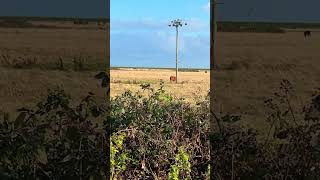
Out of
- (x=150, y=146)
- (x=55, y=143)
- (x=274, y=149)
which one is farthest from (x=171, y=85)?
(x=55, y=143)

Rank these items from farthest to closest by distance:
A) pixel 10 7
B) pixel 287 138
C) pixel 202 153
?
pixel 202 153 → pixel 287 138 → pixel 10 7

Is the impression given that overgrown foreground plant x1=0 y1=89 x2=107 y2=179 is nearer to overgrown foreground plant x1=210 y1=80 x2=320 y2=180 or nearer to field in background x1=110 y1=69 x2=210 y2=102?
overgrown foreground plant x1=210 y1=80 x2=320 y2=180

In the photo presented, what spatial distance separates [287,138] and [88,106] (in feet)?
3.35

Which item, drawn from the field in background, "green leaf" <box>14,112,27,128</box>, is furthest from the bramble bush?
the field in background

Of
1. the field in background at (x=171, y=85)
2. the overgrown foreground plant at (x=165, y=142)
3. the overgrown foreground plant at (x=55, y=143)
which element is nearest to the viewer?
the overgrown foreground plant at (x=55, y=143)

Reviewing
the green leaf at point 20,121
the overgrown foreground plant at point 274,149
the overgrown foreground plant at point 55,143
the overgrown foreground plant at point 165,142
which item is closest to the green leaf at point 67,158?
the overgrown foreground plant at point 55,143

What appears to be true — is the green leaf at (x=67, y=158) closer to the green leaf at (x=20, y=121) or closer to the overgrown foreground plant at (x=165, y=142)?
the green leaf at (x=20, y=121)

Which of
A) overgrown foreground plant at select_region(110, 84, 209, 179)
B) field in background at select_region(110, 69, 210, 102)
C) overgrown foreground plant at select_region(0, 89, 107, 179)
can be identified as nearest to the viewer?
overgrown foreground plant at select_region(0, 89, 107, 179)

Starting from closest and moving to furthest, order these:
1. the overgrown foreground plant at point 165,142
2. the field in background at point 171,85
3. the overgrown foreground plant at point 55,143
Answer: the overgrown foreground plant at point 55,143, the overgrown foreground plant at point 165,142, the field in background at point 171,85

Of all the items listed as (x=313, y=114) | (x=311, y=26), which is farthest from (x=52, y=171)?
(x=311, y=26)

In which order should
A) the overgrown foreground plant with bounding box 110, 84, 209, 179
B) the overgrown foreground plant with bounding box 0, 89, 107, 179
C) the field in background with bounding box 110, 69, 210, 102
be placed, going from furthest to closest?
the field in background with bounding box 110, 69, 210, 102 → the overgrown foreground plant with bounding box 110, 84, 209, 179 → the overgrown foreground plant with bounding box 0, 89, 107, 179

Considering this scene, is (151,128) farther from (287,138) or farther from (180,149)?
(287,138)

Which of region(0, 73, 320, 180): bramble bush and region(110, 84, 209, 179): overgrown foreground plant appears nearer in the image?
region(0, 73, 320, 180): bramble bush

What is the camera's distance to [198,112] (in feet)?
10.0
